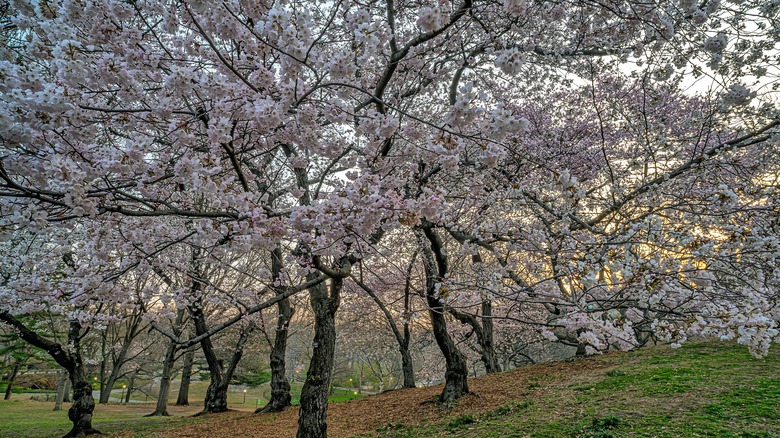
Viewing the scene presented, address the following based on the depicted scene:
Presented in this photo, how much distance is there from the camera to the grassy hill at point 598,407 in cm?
443

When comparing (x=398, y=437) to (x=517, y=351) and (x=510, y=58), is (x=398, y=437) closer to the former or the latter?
(x=510, y=58)

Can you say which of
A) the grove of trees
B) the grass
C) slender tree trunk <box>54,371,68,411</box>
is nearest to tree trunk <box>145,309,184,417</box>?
the grass

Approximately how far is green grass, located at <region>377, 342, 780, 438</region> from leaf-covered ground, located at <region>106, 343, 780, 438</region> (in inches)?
0.5

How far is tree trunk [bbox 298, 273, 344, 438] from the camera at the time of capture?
19.5 feet

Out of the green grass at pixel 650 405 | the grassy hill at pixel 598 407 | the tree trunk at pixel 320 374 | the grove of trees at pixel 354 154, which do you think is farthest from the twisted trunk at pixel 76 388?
the green grass at pixel 650 405

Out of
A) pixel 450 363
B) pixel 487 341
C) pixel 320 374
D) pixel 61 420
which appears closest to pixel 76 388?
pixel 320 374

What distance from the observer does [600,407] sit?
539 centimetres

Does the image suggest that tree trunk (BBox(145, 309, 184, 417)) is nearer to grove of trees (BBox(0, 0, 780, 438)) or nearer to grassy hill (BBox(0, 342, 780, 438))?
grassy hill (BBox(0, 342, 780, 438))

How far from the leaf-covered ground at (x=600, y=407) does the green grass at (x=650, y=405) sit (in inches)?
0.5

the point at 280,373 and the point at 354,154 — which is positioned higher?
the point at 354,154

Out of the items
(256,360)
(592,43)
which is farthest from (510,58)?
(256,360)

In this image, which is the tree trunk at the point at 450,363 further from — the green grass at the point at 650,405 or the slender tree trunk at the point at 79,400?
the slender tree trunk at the point at 79,400

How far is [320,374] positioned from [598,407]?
13.6 feet

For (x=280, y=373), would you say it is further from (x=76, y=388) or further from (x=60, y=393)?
(x=60, y=393)
